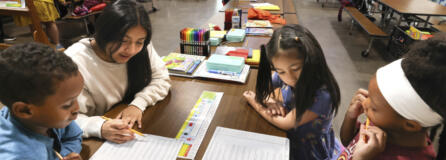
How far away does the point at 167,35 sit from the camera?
4355 mm

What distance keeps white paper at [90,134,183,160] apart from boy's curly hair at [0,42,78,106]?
304mm

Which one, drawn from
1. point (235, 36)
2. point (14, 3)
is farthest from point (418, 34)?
point (14, 3)

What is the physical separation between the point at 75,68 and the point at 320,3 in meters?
7.67

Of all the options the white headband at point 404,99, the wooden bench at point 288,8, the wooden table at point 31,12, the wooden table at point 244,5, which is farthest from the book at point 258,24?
the wooden table at point 31,12

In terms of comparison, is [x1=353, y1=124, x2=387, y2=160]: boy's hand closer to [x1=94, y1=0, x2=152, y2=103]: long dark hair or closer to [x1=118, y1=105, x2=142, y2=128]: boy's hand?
[x1=118, y1=105, x2=142, y2=128]: boy's hand

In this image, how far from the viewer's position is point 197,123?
3.42ft

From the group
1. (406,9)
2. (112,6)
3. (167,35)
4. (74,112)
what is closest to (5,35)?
(167,35)

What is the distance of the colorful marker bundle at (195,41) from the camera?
169 cm

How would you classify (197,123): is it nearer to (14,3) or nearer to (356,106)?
(356,106)

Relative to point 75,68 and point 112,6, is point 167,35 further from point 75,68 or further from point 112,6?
point 75,68

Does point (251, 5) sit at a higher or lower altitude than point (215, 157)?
higher

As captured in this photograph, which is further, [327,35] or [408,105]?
[327,35]

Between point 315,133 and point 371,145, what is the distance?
228 mm

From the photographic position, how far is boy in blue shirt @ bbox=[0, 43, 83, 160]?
1.99 feet
